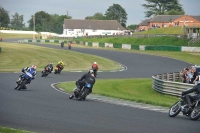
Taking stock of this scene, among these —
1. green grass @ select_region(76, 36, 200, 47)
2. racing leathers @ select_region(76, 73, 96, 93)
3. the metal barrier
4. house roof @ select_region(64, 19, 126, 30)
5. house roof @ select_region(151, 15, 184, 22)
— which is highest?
house roof @ select_region(151, 15, 184, 22)

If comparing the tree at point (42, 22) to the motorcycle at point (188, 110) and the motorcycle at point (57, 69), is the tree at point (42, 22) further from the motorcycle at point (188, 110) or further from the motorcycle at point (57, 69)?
the motorcycle at point (188, 110)

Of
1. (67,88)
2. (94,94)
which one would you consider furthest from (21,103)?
(67,88)

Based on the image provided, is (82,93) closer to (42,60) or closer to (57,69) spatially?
(57,69)

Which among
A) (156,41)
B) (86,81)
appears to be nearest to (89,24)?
(156,41)

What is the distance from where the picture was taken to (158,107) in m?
18.3

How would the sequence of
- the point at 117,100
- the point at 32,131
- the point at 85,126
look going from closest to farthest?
the point at 32,131
the point at 85,126
the point at 117,100

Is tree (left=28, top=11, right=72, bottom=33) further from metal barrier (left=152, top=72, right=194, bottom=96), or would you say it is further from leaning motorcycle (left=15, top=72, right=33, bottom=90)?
leaning motorcycle (left=15, top=72, right=33, bottom=90)

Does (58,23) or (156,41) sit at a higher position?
(58,23)

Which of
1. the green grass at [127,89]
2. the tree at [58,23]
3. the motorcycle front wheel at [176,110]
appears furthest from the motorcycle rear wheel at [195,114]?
the tree at [58,23]

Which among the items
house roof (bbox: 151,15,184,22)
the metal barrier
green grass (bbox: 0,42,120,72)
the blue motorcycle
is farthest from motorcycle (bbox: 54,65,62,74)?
house roof (bbox: 151,15,184,22)

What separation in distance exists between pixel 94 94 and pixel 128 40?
69434mm

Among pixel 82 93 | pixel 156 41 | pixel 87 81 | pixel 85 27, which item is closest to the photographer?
pixel 82 93

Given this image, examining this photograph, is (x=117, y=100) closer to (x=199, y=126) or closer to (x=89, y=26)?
(x=199, y=126)

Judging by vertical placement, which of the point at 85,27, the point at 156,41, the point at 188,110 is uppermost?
the point at 85,27
